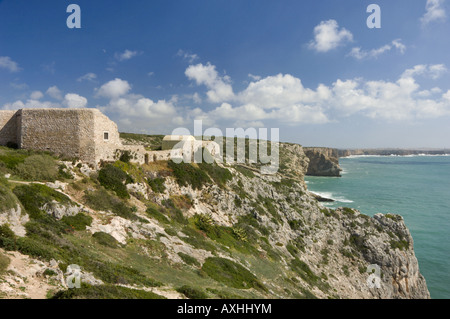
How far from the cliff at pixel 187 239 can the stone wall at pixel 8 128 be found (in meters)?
5.02

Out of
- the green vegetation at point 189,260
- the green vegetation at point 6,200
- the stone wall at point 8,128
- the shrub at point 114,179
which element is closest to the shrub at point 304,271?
the green vegetation at point 189,260

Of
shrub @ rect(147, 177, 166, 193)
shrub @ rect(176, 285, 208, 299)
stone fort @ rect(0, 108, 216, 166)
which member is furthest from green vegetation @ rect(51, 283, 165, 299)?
shrub @ rect(147, 177, 166, 193)

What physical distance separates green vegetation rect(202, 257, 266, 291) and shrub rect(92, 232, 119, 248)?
744cm

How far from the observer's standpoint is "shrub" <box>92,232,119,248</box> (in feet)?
50.2

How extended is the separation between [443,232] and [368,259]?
120ft

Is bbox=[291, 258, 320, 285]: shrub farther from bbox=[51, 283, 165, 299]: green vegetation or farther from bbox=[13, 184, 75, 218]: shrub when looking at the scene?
bbox=[13, 184, 75, 218]: shrub

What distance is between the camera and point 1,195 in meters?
12.4

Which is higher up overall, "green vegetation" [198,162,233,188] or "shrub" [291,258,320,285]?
"green vegetation" [198,162,233,188]

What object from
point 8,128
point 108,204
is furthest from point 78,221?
point 8,128

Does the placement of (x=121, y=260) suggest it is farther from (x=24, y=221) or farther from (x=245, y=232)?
(x=245, y=232)
